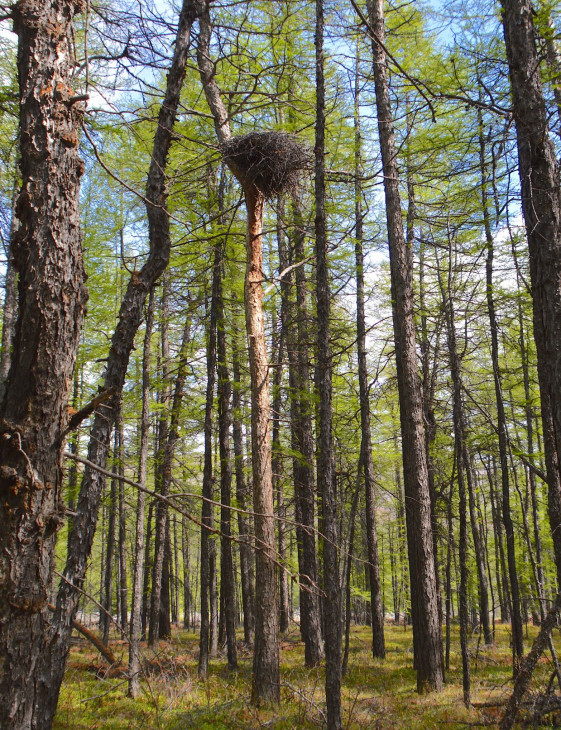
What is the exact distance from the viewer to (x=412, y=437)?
909 cm

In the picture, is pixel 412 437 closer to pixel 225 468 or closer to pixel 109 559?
pixel 225 468

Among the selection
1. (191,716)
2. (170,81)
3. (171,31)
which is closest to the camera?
(170,81)

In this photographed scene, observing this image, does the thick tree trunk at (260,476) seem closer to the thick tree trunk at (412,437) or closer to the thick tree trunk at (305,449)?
the thick tree trunk at (305,449)

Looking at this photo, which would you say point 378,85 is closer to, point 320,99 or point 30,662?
point 320,99

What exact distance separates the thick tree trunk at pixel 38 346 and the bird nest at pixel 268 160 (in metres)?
4.36

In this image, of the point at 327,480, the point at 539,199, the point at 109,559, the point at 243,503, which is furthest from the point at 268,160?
the point at 109,559

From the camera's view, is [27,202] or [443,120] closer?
[27,202]

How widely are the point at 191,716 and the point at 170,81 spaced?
24.3 feet

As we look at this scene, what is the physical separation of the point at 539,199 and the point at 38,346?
166 inches

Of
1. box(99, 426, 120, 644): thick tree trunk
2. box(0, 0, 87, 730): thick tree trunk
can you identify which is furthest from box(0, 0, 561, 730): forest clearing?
box(99, 426, 120, 644): thick tree trunk

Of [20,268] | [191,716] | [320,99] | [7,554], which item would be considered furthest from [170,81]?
[191,716]

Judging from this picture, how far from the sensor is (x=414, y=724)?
21.3 feet

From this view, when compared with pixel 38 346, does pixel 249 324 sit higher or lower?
higher

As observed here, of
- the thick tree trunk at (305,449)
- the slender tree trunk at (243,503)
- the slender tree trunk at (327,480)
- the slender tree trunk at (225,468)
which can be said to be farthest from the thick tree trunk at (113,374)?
the slender tree trunk at (243,503)
